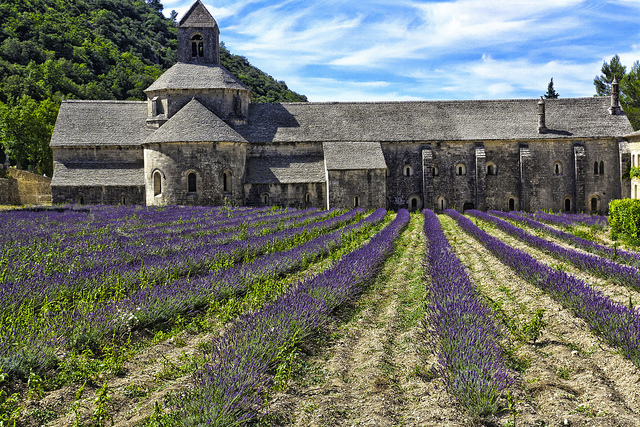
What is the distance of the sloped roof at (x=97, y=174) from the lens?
35.5m

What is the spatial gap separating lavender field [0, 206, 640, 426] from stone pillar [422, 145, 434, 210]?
25126 millimetres

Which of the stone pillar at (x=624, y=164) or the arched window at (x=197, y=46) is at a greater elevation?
the arched window at (x=197, y=46)

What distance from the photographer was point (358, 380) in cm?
547

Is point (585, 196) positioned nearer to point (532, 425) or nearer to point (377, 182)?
point (377, 182)

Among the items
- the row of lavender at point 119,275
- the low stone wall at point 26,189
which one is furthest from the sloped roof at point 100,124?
the row of lavender at point 119,275

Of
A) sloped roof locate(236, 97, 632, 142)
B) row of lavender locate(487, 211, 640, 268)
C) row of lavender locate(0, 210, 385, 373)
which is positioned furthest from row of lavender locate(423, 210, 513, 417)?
sloped roof locate(236, 97, 632, 142)

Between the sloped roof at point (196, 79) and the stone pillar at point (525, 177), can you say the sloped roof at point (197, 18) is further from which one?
the stone pillar at point (525, 177)

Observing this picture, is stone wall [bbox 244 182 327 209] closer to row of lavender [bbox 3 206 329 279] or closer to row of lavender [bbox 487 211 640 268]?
row of lavender [bbox 3 206 329 279]

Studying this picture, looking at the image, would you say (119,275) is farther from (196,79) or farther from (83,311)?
(196,79)

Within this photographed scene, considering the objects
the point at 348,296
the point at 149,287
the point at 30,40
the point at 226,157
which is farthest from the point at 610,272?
the point at 30,40

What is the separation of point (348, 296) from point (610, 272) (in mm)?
5431

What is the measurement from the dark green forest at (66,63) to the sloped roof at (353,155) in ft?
81.2

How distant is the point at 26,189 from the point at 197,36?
18237 mm

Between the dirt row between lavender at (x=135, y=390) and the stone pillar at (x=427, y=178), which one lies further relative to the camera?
the stone pillar at (x=427, y=178)
